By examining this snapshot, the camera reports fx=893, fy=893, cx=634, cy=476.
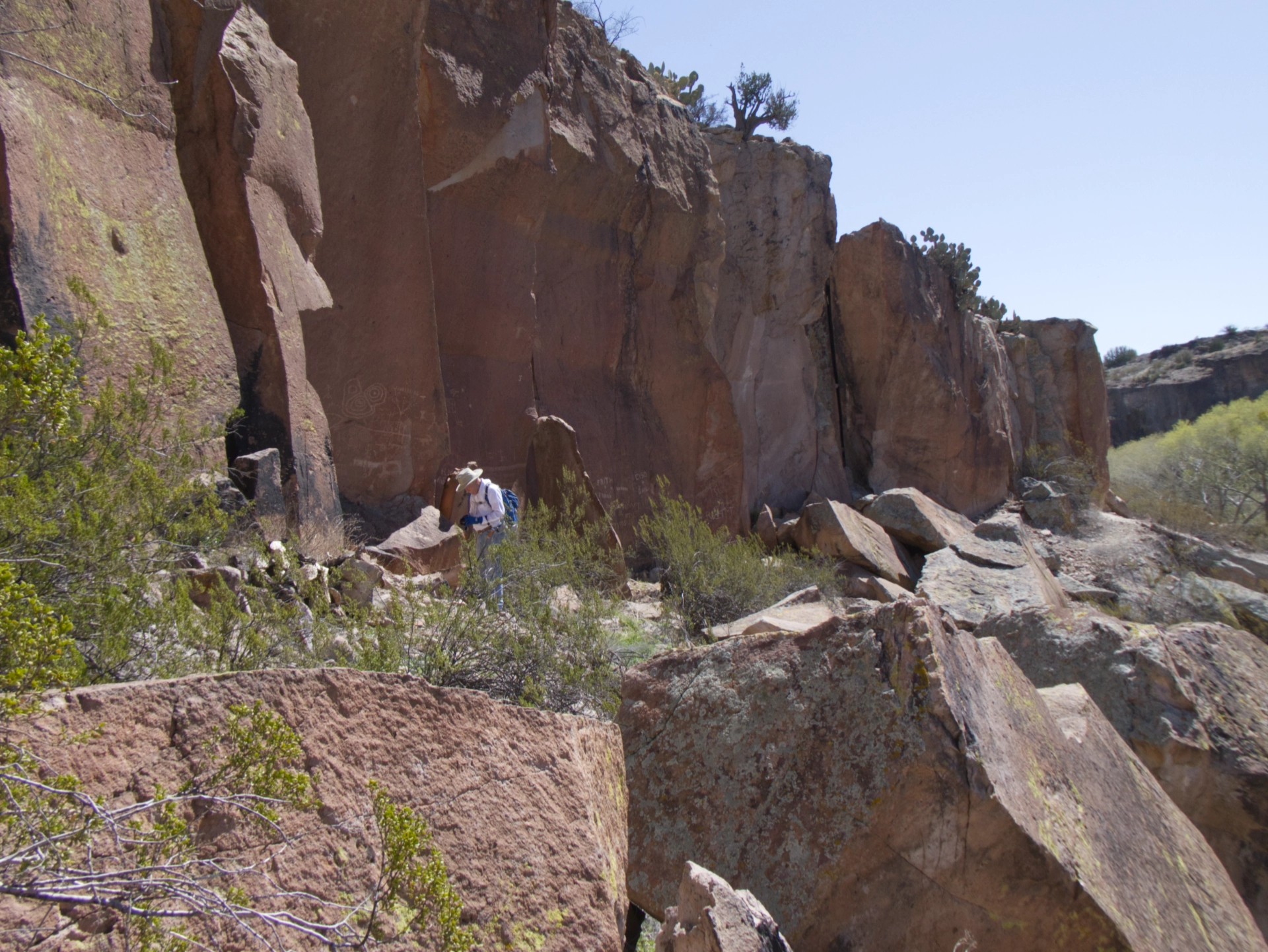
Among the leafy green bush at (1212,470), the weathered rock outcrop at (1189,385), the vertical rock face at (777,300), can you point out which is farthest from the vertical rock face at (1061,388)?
the weathered rock outcrop at (1189,385)

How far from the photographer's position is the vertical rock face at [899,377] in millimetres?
17422

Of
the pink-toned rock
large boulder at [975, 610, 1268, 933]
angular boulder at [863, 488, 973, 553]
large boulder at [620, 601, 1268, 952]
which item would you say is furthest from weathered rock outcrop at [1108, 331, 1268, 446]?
large boulder at [620, 601, 1268, 952]

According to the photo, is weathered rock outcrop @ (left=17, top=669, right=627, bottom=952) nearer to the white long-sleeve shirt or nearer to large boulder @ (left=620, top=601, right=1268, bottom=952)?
large boulder @ (left=620, top=601, right=1268, bottom=952)

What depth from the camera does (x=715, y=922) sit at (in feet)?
5.91

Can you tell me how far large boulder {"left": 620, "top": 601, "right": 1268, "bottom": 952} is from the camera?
2.30 meters

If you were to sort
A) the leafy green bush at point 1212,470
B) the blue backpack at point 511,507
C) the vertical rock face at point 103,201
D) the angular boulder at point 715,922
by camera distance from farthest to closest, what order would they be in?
the leafy green bush at point 1212,470 → the blue backpack at point 511,507 → the vertical rock face at point 103,201 → the angular boulder at point 715,922

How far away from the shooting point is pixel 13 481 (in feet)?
8.84

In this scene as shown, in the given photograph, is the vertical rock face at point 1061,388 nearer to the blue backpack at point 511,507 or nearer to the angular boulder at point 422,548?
the blue backpack at point 511,507

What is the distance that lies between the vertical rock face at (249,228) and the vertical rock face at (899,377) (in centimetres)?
1268

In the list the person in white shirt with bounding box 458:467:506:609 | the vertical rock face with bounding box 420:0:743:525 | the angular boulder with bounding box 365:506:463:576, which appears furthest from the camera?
the vertical rock face with bounding box 420:0:743:525

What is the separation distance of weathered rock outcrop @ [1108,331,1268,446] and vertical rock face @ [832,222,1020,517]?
24.9 m

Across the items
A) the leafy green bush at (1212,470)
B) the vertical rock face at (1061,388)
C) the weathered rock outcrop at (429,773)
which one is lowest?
the leafy green bush at (1212,470)

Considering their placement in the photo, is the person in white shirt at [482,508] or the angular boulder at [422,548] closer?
the angular boulder at [422,548]

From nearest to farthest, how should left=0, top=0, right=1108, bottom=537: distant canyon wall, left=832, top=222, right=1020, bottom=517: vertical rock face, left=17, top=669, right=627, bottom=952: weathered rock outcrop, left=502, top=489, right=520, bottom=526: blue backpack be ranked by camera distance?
left=17, top=669, right=627, bottom=952: weathered rock outcrop → left=0, top=0, right=1108, bottom=537: distant canyon wall → left=502, top=489, right=520, bottom=526: blue backpack → left=832, top=222, right=1020, bottom=517: vertical rock face
